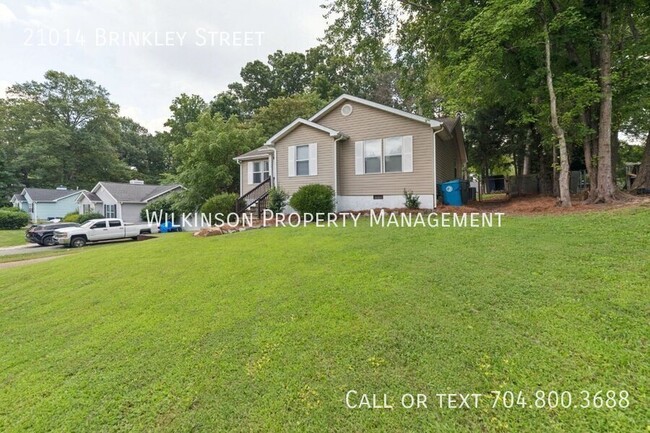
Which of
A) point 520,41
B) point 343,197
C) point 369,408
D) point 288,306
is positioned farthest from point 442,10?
point 369,408

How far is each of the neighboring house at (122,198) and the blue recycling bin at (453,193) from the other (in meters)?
22.4

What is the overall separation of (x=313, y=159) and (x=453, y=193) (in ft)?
19.7

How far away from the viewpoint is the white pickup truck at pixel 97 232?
54.7 feet

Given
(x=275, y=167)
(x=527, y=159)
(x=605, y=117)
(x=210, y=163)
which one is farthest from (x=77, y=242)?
(x=527, y=159)

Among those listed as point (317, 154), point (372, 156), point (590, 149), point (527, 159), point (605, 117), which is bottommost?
point (590, 149)

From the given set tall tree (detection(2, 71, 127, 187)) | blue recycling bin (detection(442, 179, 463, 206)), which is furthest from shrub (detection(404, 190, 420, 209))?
tall tree (detection(2, 71, 127, 187))

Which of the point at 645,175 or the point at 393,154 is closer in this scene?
the point at 645,175

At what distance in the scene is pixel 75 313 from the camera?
15.2 feet

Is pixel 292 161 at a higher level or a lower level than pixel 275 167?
higher

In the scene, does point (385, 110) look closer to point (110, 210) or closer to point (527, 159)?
point (527, 159)

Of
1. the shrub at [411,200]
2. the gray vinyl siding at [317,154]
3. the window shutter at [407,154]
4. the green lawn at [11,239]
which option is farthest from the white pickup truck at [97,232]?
the window shutter at [407,154]

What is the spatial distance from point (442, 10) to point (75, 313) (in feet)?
44.0

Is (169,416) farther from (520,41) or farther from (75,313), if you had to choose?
(520,41)

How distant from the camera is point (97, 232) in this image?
17.6m
